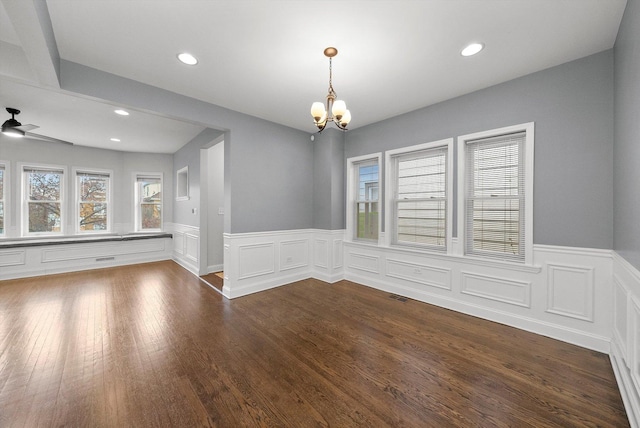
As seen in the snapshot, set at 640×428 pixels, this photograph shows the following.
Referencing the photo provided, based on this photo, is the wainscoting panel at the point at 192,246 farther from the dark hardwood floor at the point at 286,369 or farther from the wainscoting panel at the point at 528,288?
the wainscoting panel at the point at 528,288

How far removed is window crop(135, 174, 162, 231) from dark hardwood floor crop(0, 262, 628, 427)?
329cm

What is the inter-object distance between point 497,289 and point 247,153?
3945 mm

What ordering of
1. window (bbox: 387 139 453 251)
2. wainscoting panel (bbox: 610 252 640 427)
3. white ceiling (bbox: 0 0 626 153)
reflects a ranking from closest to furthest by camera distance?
wainscoting panel (bbox: 610 252 640 427)
white ceiling (bbox: 0 0 626 153)
window (bbox: 387 139 453 251)

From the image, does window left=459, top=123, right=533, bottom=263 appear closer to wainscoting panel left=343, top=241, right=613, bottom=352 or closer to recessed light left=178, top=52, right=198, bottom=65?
wainscoting panel left=343, top=241, right=613, bottom=352

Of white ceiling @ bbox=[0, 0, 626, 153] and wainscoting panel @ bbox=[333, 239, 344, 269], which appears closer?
white ceiling @ bbox=[0, 0, 626, 153]

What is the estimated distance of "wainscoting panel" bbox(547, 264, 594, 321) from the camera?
2.42 metres

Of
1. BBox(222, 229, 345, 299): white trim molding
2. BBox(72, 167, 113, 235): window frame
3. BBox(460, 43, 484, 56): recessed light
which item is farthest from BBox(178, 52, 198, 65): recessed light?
BBox(72, 167, 113, 235): window frame

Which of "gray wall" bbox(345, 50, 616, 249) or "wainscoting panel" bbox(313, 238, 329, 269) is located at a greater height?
"gray wall" bbox(345, 50, 616, 249)


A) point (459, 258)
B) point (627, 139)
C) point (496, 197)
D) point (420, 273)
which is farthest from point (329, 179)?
point (627, 139)

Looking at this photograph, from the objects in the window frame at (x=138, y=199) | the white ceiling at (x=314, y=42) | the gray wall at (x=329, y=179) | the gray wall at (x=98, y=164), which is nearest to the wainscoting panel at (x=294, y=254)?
the gray wall at (x=329, y=179)

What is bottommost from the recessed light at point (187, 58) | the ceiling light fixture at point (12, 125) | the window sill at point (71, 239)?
the window sill at point (71, 239)

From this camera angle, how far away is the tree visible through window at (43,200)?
5.23m

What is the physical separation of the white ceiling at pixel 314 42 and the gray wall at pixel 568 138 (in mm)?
165

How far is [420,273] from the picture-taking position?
367 centimetres
